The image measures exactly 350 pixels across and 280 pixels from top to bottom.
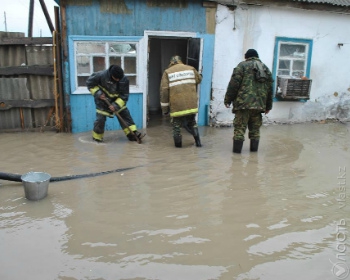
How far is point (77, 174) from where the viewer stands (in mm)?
4523

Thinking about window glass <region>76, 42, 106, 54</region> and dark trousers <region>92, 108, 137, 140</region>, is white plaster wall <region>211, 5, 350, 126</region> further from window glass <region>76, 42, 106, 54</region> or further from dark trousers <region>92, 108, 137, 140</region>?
window glass <region>76, 42, 106, 54</region>

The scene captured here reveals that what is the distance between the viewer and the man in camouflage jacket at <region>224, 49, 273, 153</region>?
533cm

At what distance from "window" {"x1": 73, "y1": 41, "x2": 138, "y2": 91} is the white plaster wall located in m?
2.03

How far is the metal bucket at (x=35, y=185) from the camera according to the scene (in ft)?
11.7

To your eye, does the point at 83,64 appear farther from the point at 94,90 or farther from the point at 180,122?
the point at 180,122

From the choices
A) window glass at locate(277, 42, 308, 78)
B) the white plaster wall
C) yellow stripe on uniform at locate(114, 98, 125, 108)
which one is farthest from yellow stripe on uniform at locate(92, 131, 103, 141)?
window glass at locate(277, 42, 308, 78)

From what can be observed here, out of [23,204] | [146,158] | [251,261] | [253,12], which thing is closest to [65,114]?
[146,158]

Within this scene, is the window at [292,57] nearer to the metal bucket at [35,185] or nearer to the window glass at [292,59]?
the window glass at [292,59]

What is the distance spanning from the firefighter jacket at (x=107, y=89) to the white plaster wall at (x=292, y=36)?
2.51 metres

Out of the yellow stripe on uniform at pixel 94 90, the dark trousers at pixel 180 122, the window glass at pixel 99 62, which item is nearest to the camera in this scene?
the dark trousers at pixel 180 122

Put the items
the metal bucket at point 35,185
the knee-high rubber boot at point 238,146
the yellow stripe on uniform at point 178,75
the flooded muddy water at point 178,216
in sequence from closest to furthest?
the flooded muddy water at point 178,216 → the metal bucket at point 35,185 → the knee-high rubber boot at point 238,146 → the yellow stripe on uniform at point 178,75

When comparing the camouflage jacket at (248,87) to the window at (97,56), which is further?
the window at (97,56)

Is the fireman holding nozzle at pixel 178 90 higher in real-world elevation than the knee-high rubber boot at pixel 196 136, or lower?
higher

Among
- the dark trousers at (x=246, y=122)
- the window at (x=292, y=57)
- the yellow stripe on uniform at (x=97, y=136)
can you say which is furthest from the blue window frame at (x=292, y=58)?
the yellow stripe on uniform at (x=97, y=136)
